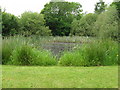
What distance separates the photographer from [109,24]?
23422mm

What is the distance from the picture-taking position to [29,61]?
739cm

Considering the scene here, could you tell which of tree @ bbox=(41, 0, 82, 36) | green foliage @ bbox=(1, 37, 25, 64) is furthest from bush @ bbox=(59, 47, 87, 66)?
tree @ bbox=(41, 0, 82, 36)

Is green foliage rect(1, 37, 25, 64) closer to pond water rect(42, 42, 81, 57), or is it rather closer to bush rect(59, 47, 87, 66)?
bush rect(59, 47, 87, 66)

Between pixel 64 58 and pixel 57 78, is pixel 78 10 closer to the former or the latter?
pixel 64 58

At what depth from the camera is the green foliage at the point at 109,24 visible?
71.9ft

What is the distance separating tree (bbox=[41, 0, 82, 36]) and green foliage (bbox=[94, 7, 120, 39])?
1475cm

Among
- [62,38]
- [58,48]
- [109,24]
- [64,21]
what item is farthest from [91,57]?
[64,21]

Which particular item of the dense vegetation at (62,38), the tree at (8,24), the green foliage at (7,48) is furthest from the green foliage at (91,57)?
the tree at (8,24)

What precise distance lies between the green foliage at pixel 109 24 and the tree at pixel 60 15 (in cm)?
1475

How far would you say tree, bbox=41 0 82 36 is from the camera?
40000 millimetres

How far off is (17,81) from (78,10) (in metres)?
43.1

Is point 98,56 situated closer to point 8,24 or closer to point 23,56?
point 23,56

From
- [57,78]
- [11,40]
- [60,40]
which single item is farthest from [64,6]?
[57,78]

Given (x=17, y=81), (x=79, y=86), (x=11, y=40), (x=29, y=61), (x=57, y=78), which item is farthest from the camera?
(x=11, y=40)
